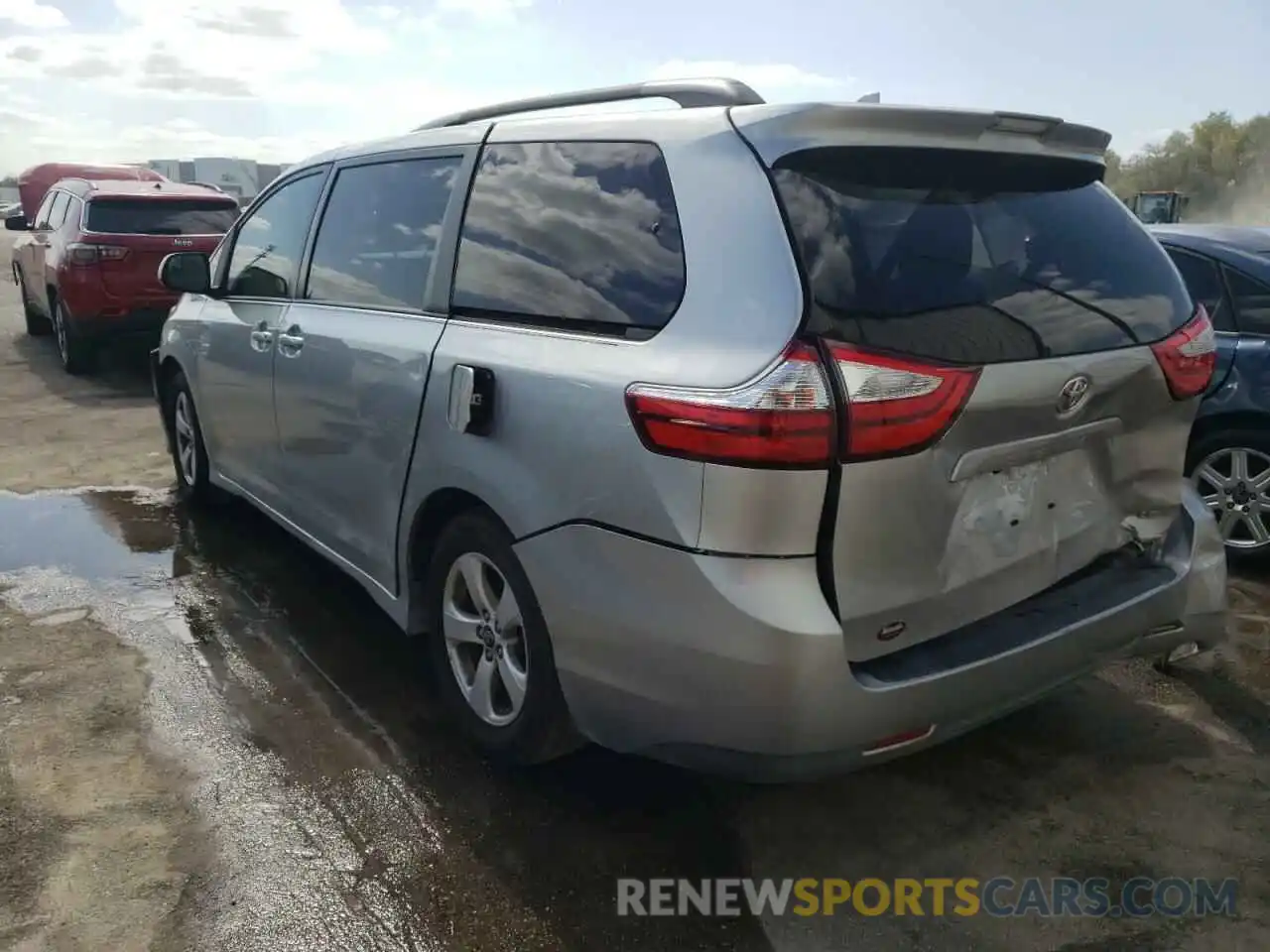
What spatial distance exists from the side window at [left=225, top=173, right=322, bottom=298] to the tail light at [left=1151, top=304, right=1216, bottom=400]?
10.00 feet

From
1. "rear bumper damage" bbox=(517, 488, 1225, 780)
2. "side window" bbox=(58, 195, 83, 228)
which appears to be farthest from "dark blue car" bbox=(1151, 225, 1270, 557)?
"side window" bbox=(58, 195, 83, 228)

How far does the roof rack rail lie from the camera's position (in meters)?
2.69

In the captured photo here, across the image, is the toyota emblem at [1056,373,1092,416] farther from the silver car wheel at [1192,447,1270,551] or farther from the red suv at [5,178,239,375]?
the red suv at [5,178,239,375]

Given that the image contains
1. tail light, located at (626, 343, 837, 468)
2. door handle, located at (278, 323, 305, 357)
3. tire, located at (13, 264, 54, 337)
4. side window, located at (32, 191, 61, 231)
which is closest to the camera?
tail light, located at (626, 343, 837, 468)

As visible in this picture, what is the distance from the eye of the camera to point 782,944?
2430mm

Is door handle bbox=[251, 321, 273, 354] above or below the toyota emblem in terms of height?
below

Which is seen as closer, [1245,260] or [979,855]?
[979,855]

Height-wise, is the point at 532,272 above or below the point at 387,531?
above

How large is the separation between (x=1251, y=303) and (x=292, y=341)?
4.10 m

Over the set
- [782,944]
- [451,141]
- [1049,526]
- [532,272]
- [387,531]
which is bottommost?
[782,944]

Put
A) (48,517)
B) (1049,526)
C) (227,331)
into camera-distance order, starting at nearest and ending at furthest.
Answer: (1049,526) → (227,331) → (48,517)

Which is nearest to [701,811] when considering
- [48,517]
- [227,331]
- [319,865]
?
[319,865]

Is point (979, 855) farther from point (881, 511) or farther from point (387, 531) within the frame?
point (387, 531)

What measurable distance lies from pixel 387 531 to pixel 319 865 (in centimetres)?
106
